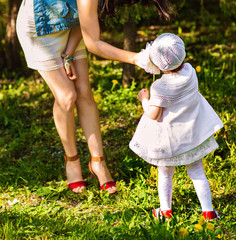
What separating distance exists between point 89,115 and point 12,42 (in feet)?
8.16

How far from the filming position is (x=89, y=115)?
299 cm

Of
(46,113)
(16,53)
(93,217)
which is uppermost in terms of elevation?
(16,53)

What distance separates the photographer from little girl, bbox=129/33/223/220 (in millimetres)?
2197

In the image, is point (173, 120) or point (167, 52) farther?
point (173, 120)

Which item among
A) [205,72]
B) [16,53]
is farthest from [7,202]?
[16,53]

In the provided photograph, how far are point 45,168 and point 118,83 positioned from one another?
1.37 m

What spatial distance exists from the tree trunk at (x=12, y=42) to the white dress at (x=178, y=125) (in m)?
3.04

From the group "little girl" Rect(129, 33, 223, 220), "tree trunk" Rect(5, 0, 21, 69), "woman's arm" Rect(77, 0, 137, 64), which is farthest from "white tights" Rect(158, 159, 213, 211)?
"tree trunk" Rect(5, 0, 21, 69)

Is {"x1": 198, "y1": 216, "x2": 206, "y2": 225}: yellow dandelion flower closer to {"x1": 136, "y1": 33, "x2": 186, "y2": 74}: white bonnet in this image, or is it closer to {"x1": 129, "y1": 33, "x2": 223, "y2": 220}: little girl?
{"x1": 129, "y1": 33, "x2": 223, "y2": 220}: little girl

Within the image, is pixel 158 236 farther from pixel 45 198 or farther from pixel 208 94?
pixel 208 94

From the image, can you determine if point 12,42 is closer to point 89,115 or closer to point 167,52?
point 89,115

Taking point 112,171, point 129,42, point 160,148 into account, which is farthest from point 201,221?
point 129,42

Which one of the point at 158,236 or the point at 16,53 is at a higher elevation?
the point at 16,53

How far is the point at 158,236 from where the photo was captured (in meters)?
2.21
